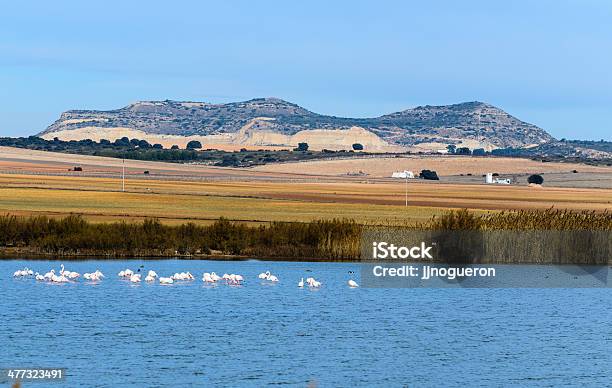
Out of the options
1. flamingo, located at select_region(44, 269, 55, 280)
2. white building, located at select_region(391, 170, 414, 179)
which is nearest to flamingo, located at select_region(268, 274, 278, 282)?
flamingo, located at select_region(44, 269, 55, 280)

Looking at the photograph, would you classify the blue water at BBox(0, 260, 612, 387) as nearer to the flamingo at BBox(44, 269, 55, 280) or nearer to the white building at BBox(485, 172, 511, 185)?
the flamingo at BBox(44, 269, 55, 280)

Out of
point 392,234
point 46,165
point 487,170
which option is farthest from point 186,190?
point 487,170

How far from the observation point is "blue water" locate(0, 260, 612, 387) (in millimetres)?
32594

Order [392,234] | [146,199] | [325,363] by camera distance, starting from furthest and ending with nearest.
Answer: [146,199], [392,234], [325,363]

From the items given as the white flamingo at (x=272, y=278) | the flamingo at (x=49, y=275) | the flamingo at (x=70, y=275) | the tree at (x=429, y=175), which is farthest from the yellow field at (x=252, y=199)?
the tree at (x=429, y=175)

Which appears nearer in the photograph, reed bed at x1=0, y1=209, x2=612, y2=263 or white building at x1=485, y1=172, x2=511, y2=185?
reed bed at x1=0, y1=209, x2=612, y2=263

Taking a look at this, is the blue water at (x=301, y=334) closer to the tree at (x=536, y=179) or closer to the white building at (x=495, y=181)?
→ the white building at (x=495, y=181)

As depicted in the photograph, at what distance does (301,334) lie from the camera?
3825cm

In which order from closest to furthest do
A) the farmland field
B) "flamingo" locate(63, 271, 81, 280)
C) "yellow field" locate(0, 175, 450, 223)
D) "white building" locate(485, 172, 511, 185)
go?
"flamingo" locate(63, 271, 81, 280) → "yellow field" locate(0, 175, 450, 223) → the farmland field → "white building" locate(485, 172, 511, 185)

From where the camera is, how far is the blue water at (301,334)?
32594mm

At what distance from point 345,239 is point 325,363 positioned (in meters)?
28.3

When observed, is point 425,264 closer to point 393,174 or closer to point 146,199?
point 146,199

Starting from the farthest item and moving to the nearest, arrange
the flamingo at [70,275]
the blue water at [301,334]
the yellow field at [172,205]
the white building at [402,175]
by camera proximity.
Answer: the white building at [402,175] < the yellow field at [172,205] < the flamingo at [70,275] < the blue water at [301,334]

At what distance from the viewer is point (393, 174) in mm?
186250
